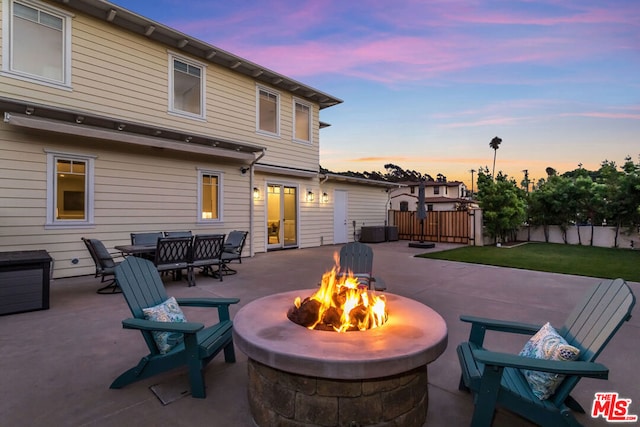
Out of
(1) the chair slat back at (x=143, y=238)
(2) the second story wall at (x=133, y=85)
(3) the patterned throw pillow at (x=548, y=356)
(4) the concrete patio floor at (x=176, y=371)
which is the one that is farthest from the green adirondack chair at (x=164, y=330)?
(2) the second story wall at (x=133, y=85)

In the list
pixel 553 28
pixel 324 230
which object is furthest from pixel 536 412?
pixel 324 230

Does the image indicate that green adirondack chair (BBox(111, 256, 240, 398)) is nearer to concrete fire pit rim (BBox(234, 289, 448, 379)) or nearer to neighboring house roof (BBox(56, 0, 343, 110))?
concrete fire pit rim (BBox(234, 289, 448, 379))

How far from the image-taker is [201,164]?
855 cm

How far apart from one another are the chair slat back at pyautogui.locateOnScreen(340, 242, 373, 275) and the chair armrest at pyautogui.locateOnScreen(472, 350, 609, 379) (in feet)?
9.52

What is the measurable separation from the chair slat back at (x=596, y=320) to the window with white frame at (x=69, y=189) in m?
8.06

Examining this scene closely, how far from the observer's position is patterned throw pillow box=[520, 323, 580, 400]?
1810mm

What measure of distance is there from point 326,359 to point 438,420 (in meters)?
0.99

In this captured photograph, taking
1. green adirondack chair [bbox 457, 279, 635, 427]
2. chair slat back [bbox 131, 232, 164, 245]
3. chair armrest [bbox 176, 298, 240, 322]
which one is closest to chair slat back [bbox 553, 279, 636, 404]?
green adirondack chair [bbox 457, 279, 635, 427]

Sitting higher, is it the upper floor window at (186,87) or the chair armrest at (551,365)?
the upper floor window at (186,87)

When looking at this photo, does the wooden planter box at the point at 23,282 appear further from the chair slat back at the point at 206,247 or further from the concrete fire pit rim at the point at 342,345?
the concrete fire pit rim at the point at 342,345

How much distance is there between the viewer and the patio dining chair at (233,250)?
269 inches

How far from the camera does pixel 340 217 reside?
1319cm

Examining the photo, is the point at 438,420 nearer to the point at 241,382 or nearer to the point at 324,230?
the point at 241,382

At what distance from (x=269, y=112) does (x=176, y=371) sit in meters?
9.21
